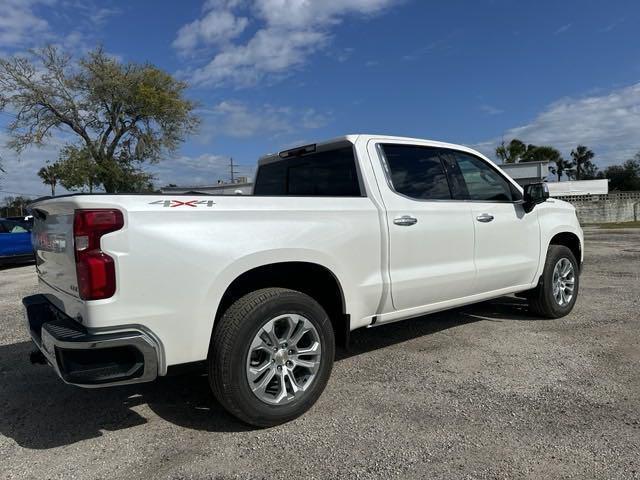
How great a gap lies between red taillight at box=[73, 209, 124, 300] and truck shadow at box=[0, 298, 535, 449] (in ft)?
3.81

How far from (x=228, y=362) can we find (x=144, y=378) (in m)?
0.47

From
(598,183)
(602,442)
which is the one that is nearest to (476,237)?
(602,442)

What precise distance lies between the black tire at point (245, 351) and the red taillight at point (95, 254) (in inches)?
27.7

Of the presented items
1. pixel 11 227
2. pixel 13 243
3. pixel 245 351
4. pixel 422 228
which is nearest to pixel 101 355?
pixel 245 351

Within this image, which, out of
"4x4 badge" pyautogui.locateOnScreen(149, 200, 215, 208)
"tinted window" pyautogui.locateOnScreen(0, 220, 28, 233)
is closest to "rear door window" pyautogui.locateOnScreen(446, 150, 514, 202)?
"4x4 badge" pyautogui.locateOnScreen(149, 200, 215, 208)

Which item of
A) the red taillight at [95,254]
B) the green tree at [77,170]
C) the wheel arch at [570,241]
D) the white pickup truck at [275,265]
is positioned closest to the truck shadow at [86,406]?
the white pickup truck at [275,265]

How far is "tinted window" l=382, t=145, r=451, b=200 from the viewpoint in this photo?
13.4 ft

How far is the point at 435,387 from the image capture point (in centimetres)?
374

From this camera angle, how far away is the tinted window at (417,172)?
4.08 m

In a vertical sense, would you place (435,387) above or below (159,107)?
below

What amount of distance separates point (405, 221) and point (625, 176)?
9858cm

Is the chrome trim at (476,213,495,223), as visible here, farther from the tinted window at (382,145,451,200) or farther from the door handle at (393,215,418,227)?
the door handle at (393,215,418,227)

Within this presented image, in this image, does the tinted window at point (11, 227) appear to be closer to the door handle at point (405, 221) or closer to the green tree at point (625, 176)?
the door handle at point (405, 221)

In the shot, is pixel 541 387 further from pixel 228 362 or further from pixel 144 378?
pixel 144 378
